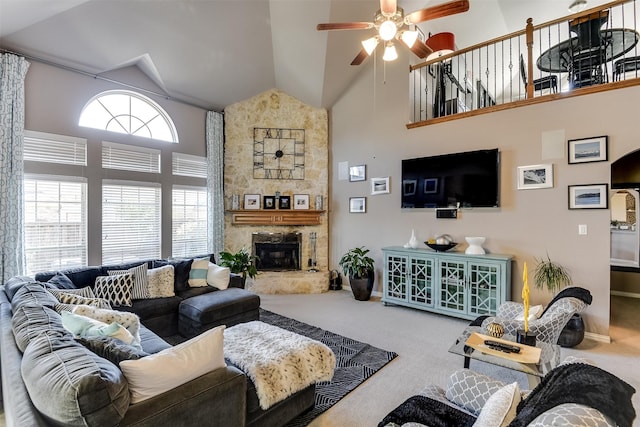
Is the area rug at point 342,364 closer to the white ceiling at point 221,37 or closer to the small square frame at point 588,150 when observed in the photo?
the small square frame at point 588,150

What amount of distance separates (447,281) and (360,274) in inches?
54.6

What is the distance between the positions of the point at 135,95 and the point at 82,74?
2.49 feet

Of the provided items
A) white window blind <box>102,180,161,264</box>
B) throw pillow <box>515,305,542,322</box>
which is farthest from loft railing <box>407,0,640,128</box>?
white window blind <box>102,180,161,264</box>

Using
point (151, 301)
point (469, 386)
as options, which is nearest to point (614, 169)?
point (469, 386)

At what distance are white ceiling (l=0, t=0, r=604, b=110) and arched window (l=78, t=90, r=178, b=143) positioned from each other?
39 centimetres

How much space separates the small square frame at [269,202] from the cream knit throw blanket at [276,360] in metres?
3.63

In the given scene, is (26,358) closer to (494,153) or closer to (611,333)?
(494,153)

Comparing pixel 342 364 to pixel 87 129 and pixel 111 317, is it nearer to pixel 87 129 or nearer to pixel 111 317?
pixel 111 317

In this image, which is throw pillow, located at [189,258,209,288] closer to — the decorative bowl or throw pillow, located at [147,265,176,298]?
throw pillow, located at [147,265,176,298]

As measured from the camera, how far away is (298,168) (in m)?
6.09

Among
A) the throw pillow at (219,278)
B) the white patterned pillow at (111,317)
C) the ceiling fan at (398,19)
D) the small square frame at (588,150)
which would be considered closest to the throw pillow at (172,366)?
the white patterned pillow at (111,317)

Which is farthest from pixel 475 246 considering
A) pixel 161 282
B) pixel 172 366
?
pixel 161 282

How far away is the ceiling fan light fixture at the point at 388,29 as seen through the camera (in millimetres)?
2842

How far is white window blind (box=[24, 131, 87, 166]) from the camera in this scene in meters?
3.89
